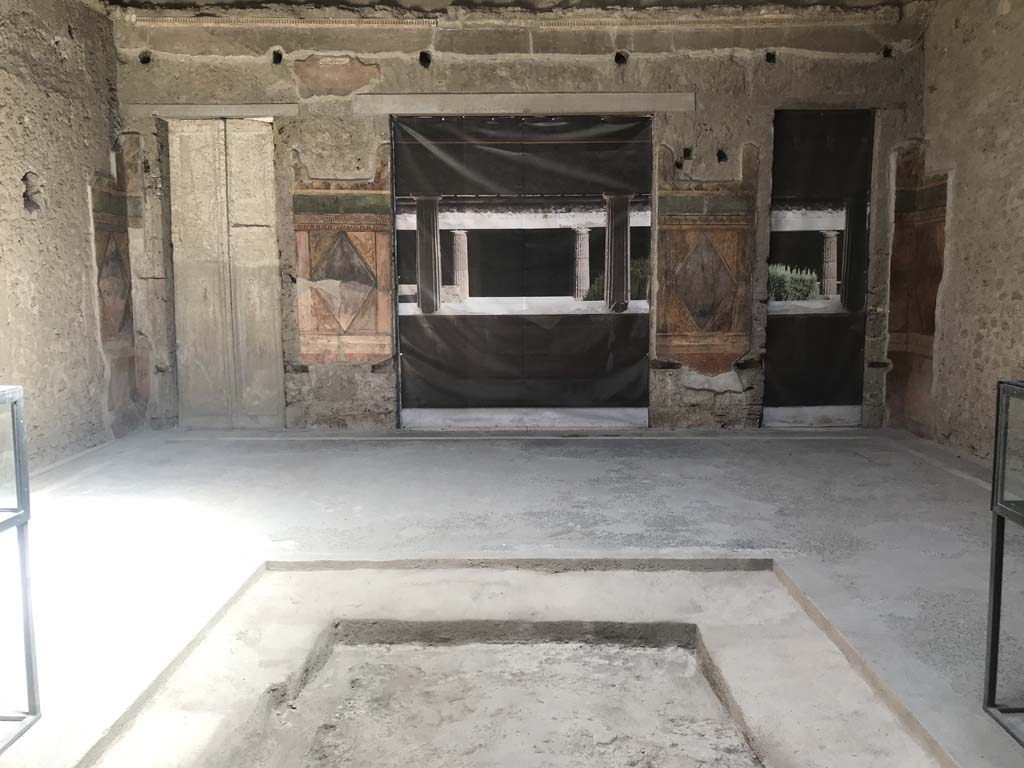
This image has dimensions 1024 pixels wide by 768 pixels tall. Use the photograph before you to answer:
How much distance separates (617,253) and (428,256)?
138 cm

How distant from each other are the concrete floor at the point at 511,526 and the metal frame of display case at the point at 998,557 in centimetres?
6

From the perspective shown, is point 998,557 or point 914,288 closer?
point 998,557

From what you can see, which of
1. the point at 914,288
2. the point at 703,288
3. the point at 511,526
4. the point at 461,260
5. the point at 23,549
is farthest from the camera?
the point at 461,260

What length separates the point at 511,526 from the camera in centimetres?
338

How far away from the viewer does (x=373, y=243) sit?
553cm

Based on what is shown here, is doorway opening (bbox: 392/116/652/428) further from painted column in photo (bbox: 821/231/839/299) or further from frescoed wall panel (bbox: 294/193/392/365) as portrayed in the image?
painted column in photo (bbox: 821/231/839/299)

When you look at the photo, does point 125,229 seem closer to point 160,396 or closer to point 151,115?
point 151,115

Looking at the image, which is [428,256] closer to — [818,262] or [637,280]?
[637,280]

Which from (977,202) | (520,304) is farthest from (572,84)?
(977,202)

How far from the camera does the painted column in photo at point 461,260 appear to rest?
5730 mm

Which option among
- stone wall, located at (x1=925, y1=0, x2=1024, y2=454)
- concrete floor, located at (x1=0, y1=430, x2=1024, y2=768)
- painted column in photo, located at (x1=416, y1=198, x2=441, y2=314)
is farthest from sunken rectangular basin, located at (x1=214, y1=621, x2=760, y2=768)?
painted column in photo, located at (x1=416, y1=198, x2=441, y2=314)

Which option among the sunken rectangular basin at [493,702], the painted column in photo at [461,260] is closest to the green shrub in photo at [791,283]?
the painted column in photo at [461,260]

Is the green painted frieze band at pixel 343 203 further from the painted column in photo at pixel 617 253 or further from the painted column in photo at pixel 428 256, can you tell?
the painted column in photo at pixel 617 253

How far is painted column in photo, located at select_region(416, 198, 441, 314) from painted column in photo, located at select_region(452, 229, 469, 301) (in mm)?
129
